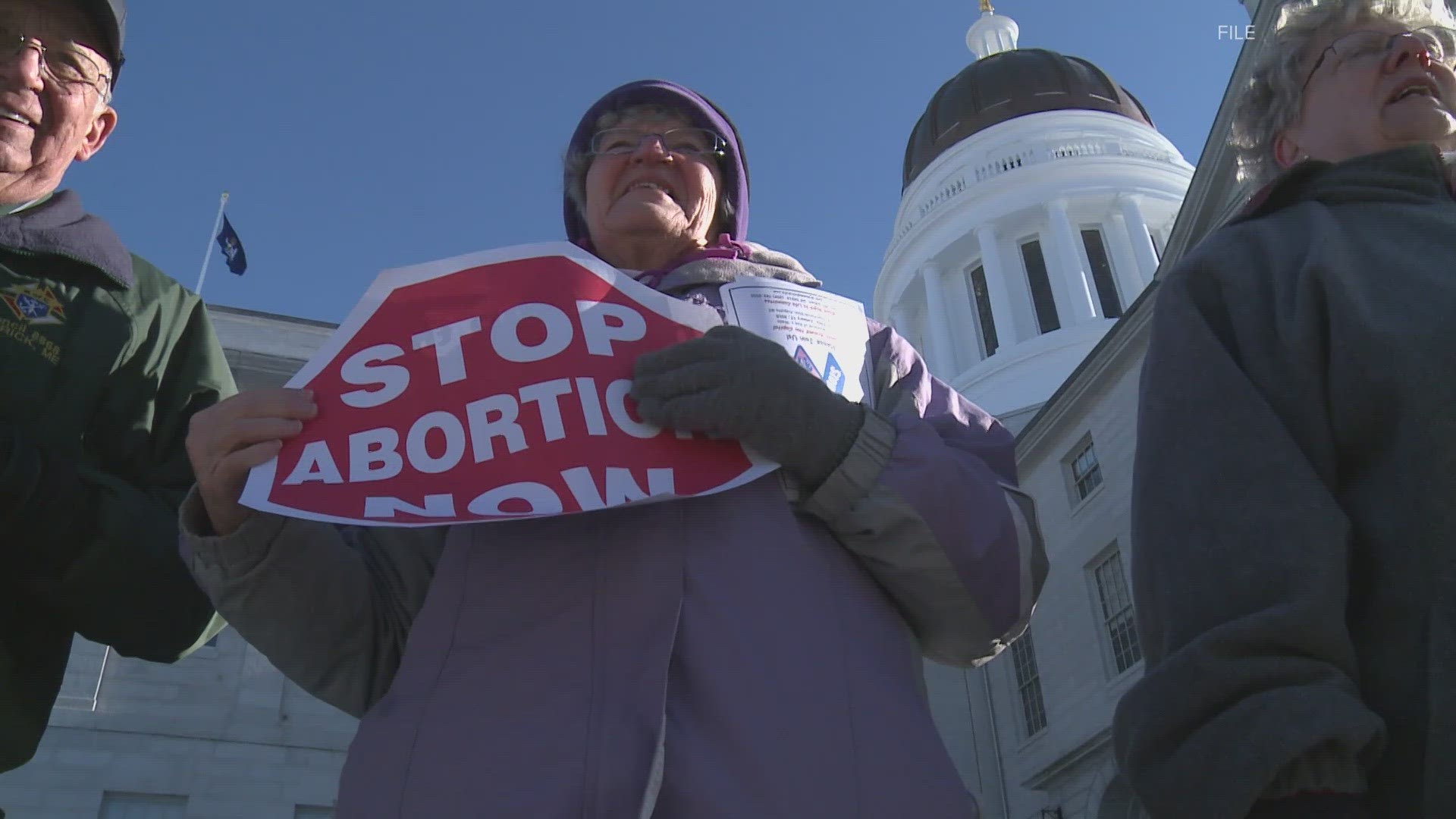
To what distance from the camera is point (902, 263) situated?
47125mm

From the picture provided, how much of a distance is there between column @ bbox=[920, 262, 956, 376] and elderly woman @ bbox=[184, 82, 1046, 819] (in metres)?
40.4

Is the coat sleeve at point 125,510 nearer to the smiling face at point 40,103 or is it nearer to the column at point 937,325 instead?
the smiling face at point 40,103

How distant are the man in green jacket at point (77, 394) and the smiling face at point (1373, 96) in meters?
2.92

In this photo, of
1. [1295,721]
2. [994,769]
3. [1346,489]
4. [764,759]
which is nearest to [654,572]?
[764,759]

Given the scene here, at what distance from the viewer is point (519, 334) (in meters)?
2.55

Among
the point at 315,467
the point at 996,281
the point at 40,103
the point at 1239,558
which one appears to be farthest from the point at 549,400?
the point at 996,281

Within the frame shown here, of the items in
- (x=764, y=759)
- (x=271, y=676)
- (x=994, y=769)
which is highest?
(x=764, y=759)

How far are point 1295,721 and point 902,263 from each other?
46.1m

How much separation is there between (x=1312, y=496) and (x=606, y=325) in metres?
1.38

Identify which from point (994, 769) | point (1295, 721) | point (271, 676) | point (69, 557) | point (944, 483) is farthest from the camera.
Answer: point (994, 769)

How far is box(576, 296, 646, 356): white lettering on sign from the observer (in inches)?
98.8

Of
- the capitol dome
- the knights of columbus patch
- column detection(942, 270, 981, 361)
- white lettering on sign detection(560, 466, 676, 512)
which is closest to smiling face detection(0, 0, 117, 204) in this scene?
the knights of columbus patch

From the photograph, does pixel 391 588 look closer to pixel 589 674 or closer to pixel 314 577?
pixel 314 577

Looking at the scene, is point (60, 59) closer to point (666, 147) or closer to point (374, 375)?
point (374, 375)
